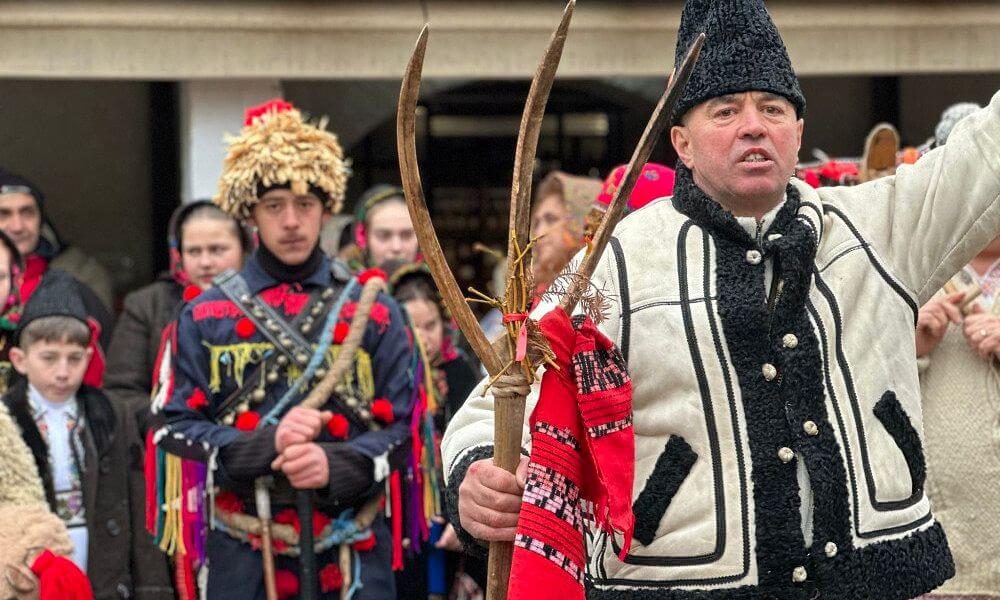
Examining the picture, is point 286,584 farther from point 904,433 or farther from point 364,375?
point 904,433

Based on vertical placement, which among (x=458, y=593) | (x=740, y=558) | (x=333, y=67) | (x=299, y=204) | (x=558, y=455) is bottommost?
(x=458, y=593)

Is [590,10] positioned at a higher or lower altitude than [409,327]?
higher

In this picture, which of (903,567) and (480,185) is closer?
(903,567)

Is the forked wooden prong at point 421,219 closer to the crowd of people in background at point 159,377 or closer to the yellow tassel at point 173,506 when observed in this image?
the crowd of people in background at point 159,377

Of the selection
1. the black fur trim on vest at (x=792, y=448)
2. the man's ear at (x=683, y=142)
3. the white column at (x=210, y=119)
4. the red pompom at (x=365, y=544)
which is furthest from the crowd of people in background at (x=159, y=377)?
the black fur trim on vest at (x=792, y=448)

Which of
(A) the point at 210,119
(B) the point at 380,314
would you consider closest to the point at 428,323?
(B) the point at 380,314

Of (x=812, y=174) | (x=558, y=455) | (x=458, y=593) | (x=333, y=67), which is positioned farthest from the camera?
(x=333, y=67)

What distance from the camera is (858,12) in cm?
799

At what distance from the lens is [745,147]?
9.67 feet

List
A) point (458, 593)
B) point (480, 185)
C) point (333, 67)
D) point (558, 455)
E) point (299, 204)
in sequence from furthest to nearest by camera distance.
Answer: point (480, 185)
point (333, 67)
point (458, 593)
point (299, 204)
point (558, 455)

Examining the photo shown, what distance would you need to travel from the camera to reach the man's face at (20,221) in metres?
7.05

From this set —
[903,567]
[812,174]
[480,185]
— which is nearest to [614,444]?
[903,567]

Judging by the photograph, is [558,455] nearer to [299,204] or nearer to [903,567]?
[903,567]

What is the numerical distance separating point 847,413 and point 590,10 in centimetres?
529
